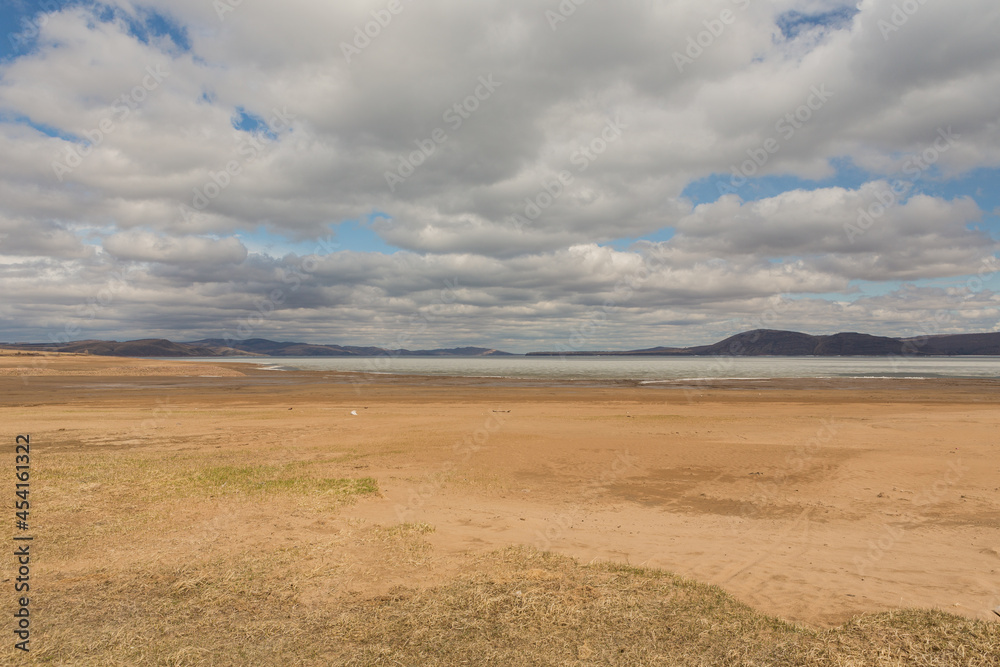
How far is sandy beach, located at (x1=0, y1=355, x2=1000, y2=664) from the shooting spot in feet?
26.8

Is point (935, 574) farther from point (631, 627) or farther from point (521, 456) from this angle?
point (521, 456)

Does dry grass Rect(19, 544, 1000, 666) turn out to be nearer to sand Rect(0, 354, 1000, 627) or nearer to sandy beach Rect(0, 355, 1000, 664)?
sandy beach Rect(0, 355, 1000, 664)

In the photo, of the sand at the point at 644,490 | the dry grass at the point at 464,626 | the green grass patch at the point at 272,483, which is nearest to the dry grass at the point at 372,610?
the dry grass at the point at 464,626

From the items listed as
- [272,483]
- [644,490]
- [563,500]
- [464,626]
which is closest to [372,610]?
[464,626]

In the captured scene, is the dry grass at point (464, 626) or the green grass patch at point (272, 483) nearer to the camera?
the dry grass at point (464, 626)

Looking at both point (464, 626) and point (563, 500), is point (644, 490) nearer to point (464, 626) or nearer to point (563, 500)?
point (563, 500)

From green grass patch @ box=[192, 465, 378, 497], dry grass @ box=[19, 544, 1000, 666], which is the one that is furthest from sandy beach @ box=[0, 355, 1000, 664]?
dry grass @ box=[19, 544, 1000, 666]

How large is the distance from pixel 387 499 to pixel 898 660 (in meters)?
10.1

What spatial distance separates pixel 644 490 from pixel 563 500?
266 cm

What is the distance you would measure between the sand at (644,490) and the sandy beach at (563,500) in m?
0.07

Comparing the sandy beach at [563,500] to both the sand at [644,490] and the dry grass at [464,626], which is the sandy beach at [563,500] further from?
the dry grass at [464,626]

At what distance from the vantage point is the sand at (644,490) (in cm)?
832

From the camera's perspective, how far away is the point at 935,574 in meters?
8.37

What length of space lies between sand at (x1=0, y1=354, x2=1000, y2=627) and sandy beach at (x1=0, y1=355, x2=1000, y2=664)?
65 mm
